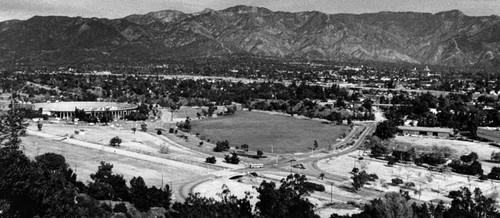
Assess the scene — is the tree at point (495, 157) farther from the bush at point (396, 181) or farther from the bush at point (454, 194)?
the bush at point (454, 194)

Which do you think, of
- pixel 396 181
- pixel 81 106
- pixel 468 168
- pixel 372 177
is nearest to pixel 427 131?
pixel 468 168

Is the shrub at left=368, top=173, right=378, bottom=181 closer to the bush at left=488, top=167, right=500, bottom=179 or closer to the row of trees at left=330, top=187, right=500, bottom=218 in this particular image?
the row of trees at left=330, top=187, right=500, bottom=218

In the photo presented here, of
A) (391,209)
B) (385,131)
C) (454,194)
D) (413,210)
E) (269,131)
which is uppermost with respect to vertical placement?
(385,131)

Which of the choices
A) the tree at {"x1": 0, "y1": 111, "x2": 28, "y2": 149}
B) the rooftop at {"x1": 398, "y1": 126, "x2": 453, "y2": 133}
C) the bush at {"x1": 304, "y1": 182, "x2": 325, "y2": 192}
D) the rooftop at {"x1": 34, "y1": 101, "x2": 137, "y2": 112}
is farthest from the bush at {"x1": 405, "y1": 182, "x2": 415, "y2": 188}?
the rooftop at {"x1": 34, "y1": 101, "x2": 137, "y2": 112}

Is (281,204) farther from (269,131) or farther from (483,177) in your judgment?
(269,131)

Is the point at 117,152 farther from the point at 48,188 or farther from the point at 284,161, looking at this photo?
the point at 48,188
